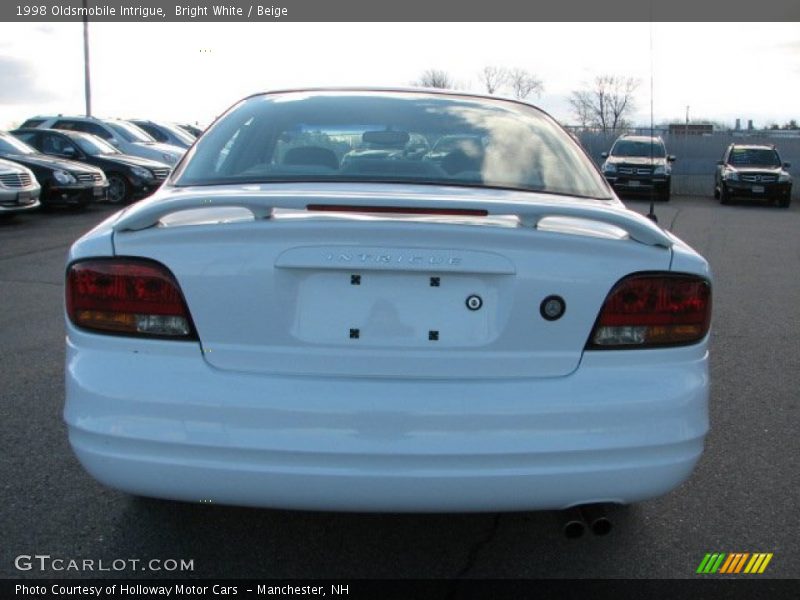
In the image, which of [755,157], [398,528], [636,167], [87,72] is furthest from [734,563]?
[87,72]

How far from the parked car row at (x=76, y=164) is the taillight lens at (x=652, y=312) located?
8965 mm

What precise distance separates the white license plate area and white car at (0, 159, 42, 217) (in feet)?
35.9

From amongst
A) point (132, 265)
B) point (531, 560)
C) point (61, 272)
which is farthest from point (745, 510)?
point (61, 272)

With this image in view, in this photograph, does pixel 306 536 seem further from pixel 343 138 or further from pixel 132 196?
pixel 132 196

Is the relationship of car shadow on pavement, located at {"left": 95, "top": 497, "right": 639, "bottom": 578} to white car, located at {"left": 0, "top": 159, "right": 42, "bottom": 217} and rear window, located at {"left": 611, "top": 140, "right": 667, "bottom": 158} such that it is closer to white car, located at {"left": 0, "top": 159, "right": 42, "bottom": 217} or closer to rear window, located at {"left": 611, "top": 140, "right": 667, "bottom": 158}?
white car, located at {"left": 0, "top": 159, "right": 42, "bottom": 217}

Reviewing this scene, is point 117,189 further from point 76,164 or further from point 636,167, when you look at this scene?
point 636,167

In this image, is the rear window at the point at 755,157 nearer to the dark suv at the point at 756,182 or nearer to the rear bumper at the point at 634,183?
the dark suv at the point at 756,182

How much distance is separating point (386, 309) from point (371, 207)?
0.33 metres

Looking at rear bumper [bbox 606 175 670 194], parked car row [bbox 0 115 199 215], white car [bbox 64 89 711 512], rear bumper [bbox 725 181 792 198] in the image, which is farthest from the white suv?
white car [bbox 64 89 711 512]

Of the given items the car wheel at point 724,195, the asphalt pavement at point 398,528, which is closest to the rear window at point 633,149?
the car wheel at point 724,195

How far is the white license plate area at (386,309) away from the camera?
2.55m

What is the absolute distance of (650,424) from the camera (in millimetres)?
2615

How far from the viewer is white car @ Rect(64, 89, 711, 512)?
2.51 meters

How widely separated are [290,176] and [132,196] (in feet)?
47.7
